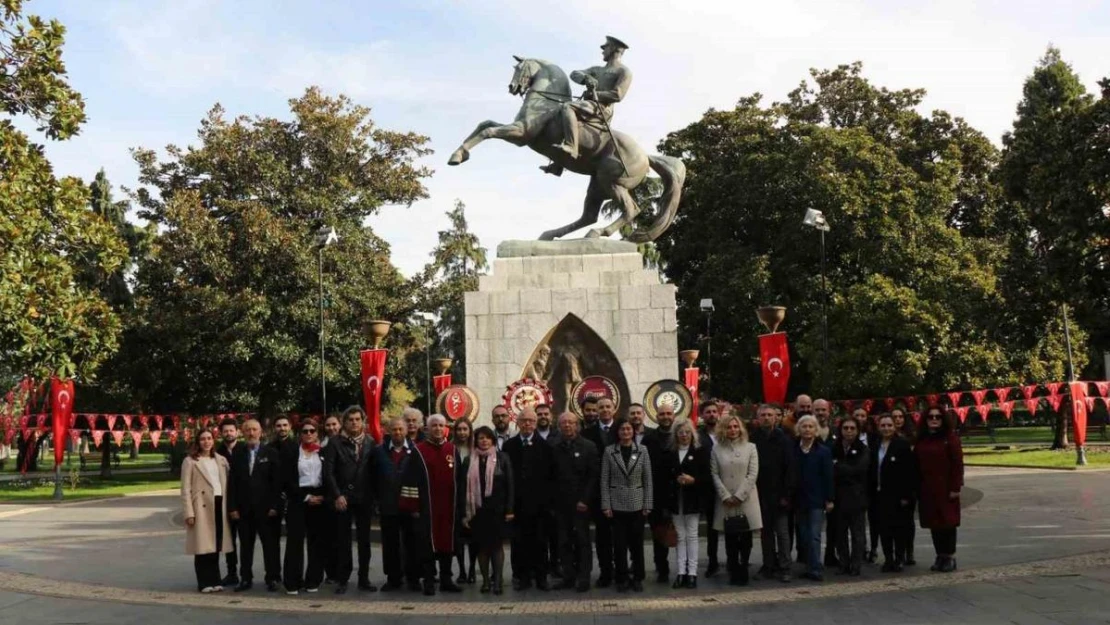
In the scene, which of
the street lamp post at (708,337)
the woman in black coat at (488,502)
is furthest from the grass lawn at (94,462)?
the woman in black coat at (488,502)

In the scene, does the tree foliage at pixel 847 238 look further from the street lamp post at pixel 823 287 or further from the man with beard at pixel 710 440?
the man with beard at pixel 710 440

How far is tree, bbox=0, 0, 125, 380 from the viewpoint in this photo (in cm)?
1438

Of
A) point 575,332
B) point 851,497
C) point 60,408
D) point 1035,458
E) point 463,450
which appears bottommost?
point 1035,458

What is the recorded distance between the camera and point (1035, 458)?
2636 cm

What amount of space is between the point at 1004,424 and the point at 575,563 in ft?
151

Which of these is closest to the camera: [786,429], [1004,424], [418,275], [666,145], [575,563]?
[575,563]

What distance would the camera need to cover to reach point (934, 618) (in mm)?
7148

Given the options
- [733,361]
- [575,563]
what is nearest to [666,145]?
[733,361]

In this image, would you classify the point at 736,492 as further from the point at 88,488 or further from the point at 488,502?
the point at 88,488

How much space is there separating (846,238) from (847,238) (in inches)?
2.0

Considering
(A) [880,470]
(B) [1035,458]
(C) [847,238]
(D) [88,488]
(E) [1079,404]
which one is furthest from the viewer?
(C) [847,238]

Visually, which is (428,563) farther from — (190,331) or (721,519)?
(190,331)

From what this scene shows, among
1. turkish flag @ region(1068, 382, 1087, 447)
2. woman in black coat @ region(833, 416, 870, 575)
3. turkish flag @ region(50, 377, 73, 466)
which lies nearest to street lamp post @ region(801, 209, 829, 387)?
turkish flag @ region(1068, 382, 1087, 447)

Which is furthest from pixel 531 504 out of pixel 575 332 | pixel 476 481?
pixel 575 332
